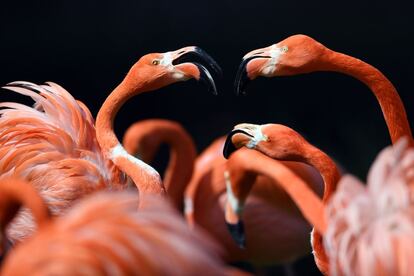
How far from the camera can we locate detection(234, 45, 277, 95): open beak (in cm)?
406

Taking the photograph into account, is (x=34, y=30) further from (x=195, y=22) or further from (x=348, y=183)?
(x=348, y=183)

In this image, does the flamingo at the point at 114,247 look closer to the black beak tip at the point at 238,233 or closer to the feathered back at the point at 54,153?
the feathered back at the point at 54,153

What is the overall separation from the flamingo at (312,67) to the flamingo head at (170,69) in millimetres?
182

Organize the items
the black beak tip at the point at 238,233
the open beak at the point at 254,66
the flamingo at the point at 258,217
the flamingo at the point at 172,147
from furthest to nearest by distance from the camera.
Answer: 1. the flamingo at the point at 172,147
2. the flamingo at the point at 258,217
3. the black beak tip at the point at 238,233
4. the open beak at the point at 254,66

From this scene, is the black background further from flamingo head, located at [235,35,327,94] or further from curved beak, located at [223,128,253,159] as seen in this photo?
curved beak, located at [223,128,253,159]

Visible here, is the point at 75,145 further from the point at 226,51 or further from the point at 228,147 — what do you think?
the point at 226,51

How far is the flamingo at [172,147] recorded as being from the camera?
584 centimetres

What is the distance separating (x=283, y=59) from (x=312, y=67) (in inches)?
4.8

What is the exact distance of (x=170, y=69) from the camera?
4281mm

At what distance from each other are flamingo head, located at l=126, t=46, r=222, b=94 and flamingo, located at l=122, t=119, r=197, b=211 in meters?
1.49

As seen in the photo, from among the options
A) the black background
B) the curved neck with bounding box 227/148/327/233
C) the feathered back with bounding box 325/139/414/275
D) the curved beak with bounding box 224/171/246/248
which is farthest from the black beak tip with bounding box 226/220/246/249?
the black background

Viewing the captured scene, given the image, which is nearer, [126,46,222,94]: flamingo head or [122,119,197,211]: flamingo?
[126,46,222,94]: flamingo head

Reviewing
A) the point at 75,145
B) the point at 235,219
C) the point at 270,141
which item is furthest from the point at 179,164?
the point at 270,141

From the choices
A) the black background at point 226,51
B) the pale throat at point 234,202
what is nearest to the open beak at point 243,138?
the pale throat at point 234,202
